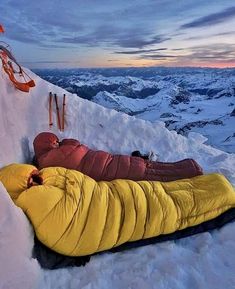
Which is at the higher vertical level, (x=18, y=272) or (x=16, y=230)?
(x=16, y=230)

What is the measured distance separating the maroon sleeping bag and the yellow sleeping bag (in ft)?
2.44

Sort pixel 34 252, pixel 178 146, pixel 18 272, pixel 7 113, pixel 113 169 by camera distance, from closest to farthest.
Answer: pixel 18 272 < pixel 34 252 < pixel 113 169 < pixel 7 113 < pixel 178 146

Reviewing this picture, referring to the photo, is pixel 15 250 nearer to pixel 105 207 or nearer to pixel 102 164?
pixel 105 207

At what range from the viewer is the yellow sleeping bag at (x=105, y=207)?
12.4 ft

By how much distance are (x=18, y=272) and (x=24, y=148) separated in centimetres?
269

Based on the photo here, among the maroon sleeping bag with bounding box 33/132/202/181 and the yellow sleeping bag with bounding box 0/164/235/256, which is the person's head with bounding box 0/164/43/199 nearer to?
the yellow sleeping bag with bounding box 0/164/235/256

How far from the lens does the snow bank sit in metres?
3.43

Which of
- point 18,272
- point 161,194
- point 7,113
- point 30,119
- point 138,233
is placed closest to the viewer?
point 18,272

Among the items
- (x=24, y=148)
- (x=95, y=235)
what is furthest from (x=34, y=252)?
(x=24, y=148)

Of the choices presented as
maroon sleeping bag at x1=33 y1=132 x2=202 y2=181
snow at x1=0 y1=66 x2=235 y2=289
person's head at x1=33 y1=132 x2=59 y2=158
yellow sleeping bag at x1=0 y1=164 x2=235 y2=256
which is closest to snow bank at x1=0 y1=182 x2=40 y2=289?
snow at x1=0 y1=66 x2=235 y2=289

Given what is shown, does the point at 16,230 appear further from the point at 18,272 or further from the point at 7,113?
the point at 7,113

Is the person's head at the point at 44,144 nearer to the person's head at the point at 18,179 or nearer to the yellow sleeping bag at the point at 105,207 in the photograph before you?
the yellow sleeping bag at the point at 105,207

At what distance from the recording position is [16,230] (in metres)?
3.56

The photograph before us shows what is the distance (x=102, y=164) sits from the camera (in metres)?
5.47
